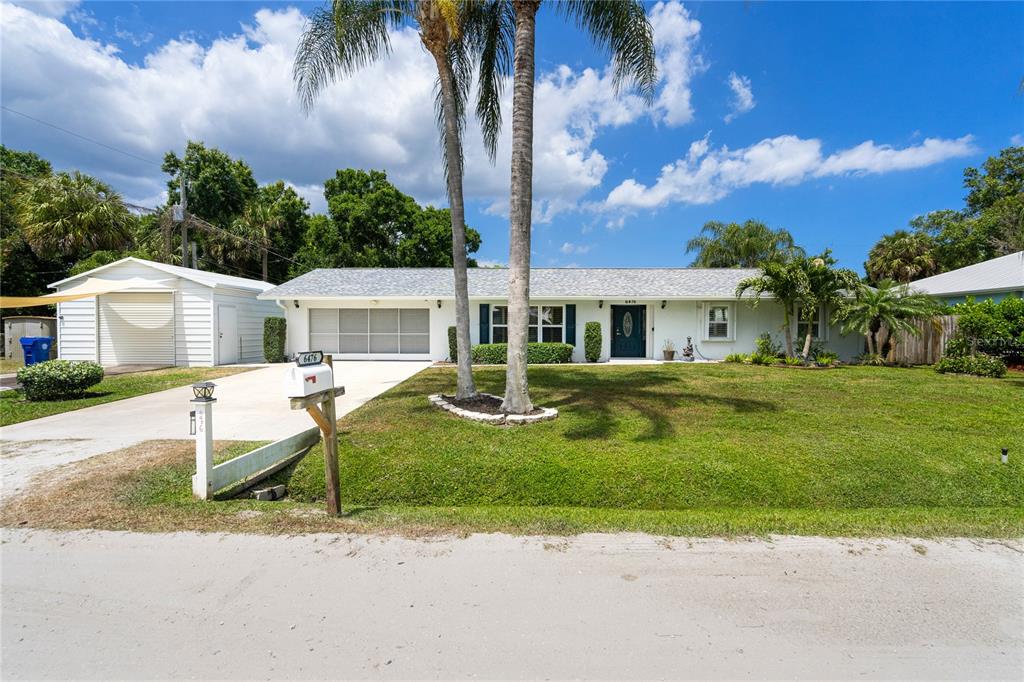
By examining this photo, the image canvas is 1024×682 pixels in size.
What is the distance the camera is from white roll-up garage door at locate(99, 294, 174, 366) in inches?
612

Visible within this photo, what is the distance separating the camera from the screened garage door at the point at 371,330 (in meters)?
17.5

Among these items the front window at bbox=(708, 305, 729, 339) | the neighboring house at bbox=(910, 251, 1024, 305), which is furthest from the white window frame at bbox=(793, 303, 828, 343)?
the neighboring house at bbox=(910, 251, 1024, 305)

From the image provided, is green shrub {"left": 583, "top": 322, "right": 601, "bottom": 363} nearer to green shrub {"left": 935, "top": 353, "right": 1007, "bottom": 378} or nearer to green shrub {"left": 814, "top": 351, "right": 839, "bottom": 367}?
green shrub {"left": 814, "top": 351, "right": 839, "bottom": 367}

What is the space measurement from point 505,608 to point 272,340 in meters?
16.4

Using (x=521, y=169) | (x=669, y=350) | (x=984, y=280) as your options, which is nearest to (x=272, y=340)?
(x=521, y=169)

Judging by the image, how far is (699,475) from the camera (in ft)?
16.0

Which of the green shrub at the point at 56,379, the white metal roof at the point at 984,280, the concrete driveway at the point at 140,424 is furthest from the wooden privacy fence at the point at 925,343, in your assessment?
the green shrub at the point at 56,379

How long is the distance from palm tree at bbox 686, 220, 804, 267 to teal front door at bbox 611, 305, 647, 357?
15.5 metres

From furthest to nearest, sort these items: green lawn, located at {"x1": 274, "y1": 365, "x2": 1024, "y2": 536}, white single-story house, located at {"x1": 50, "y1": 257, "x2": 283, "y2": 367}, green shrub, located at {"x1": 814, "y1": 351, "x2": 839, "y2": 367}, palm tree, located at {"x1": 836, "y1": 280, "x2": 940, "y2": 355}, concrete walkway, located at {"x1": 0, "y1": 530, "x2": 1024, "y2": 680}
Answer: white single-story house, located at {"x1": 50, "y1": 257, "x2": 283, "y2": 367}, green shrub, located at {"x1": 814, "y1": 351, "x2": 839, "y2": 367}, palm tree, located at {"x1": 836, "y1": 280, "x2": 940, "y2": 355}, green lawn, located at {"x1": 274, "y1": 365, "x2": 1024, "y2": 536}, concrete walkway, located at {"x1": 0, "y1": 530, "x2": 1024, "y2": 680}

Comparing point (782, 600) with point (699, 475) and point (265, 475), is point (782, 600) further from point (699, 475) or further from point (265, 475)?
point (265, 475)

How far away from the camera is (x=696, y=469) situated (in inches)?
196

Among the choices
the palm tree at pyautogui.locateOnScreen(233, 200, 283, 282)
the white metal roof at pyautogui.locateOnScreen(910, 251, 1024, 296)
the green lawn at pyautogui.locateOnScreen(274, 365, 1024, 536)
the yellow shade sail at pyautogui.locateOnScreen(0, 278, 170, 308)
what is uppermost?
the palm tree at pyautogui.locateOnScreen(233, 200, 283, 282)

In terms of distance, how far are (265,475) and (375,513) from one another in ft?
5.20

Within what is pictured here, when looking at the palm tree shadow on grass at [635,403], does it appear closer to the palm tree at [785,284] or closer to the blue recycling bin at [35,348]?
the palm tree at [785,284]
